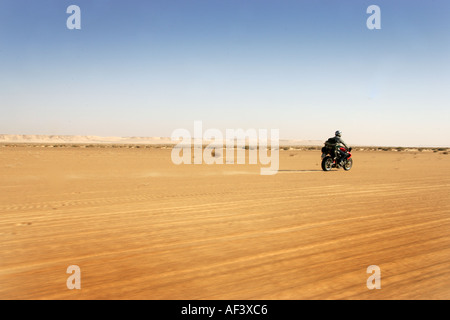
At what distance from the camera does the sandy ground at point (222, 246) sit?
376cm

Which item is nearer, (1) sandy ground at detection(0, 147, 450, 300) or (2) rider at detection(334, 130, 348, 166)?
(1) sandy ground at detection(0, 147, 450, 300)

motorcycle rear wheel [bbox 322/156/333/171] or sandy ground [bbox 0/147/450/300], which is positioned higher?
motorcycle rear wheel [bbox 322/156/333/171]

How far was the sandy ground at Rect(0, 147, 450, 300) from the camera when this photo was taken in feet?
12.3

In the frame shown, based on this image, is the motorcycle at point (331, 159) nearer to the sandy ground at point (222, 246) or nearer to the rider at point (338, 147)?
the rider at point (338, 147)

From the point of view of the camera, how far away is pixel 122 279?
3.97 metres

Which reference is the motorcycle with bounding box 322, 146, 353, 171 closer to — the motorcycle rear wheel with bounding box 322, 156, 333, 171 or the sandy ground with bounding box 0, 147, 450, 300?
the motorcycle rear wheel with bounding box 322, 156, 333, 171

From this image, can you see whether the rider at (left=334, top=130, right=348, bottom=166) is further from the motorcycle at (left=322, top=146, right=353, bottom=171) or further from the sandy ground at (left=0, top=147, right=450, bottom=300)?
the sandy ground at (left=0, top=147, right=450, bottom=300)

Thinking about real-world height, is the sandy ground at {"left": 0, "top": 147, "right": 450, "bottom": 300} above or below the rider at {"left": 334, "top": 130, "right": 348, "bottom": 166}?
below

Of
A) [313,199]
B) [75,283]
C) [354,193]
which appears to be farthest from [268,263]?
[354,193]

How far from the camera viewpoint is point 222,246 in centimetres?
518

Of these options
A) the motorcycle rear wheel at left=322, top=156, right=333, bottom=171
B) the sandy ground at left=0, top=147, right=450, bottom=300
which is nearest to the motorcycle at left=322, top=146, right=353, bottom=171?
the motorcycle rear wheel at left=322, top=156, right=333, bottom=171

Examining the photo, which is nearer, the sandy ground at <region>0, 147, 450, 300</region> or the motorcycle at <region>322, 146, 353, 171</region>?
the sandy ground at <region>0, 147, 450, 300</region>

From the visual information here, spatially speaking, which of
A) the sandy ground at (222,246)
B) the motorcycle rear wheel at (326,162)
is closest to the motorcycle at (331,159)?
the motorcycle rear wheel at (326,162)
